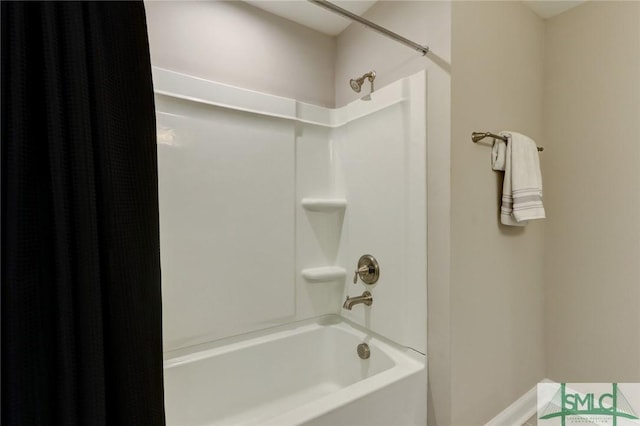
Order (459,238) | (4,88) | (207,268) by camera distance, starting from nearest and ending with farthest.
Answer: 1. (4,88)
2. (459,238)
3. (207,268)

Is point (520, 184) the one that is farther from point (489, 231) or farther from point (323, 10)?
point (323, 10)

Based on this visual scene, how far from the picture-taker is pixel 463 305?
138cm

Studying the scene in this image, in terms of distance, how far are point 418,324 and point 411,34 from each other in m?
1.44

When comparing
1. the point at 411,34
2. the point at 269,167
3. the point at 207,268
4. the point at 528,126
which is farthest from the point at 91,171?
the point at 528,126

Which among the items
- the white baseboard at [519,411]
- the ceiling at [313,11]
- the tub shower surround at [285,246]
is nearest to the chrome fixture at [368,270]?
the tub shower surround at [285,246]

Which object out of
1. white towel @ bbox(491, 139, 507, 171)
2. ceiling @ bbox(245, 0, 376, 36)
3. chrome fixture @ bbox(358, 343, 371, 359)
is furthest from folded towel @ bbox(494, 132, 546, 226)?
ceiling @ bbox(245, 0, 376, 36)

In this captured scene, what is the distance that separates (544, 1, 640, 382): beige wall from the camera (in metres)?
1.56

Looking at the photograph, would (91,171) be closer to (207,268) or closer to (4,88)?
(4,88)

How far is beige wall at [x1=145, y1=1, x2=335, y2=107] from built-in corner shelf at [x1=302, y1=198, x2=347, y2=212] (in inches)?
26.3

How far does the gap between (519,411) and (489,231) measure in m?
1.03

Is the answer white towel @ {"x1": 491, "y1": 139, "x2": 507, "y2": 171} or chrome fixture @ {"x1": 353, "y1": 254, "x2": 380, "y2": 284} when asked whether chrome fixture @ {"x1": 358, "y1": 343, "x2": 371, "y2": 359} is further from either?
white towel @ {"x1": 491, "y1": 139, "x2": 507, "y2": 171}

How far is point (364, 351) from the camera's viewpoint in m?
1.70

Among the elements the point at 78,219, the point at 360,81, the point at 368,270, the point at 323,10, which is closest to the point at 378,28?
the point at 360,81

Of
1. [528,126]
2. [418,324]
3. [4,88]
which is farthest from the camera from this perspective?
[528,126]
